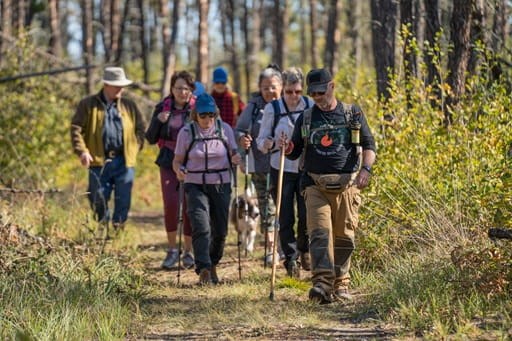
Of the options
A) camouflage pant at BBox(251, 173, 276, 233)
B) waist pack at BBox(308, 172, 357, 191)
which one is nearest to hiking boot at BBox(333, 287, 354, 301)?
waist pack at BBox(308, 172, 357, 191)

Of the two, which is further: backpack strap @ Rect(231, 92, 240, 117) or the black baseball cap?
backpack strap @ Rect(231, 92, 240, 117)

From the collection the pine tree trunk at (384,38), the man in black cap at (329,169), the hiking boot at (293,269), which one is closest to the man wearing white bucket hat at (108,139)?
the hiking boot at (293,269)

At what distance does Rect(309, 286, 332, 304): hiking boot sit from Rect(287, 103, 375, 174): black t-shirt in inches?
37.5

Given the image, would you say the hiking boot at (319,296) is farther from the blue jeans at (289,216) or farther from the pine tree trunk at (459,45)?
the pine tree trunk at (459,45)

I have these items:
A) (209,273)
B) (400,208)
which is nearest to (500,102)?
(400,208)

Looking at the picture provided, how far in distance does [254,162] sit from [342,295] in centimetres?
277

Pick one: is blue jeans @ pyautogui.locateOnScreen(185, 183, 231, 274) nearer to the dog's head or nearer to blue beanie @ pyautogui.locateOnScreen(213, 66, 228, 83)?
the dog's head

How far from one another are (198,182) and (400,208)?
1949 millimetres

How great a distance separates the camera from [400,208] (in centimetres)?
788

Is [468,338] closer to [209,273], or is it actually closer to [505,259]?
[505,259]

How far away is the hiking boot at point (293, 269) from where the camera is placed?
862 cm

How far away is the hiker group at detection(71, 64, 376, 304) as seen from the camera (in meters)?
7.25

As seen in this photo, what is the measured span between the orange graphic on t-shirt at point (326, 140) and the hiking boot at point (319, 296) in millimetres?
1160

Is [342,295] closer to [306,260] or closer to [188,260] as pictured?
[306,260]
